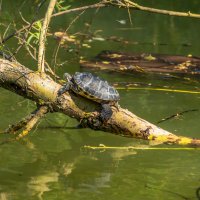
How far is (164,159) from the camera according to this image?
4750 millimetres

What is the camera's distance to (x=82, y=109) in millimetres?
4945

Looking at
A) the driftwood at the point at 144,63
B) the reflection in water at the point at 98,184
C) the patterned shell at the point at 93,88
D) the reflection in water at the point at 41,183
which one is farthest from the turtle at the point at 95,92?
the driftwood at the point at 144,63

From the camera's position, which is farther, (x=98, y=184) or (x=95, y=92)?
(x=95, y=92)

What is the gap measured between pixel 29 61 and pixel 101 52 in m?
1.17

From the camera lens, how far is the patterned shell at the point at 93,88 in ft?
16.2

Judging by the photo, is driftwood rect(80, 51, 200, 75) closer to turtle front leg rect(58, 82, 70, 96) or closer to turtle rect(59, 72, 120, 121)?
turtle rect(59, 72, 120, 121)

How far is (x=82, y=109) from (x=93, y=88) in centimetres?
22

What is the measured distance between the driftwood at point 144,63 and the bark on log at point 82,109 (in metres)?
2.65

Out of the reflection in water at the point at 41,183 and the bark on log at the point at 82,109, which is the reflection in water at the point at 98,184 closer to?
the reflection in water at the point at 41,183

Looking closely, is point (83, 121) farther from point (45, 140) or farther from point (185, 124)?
point (185, 124)

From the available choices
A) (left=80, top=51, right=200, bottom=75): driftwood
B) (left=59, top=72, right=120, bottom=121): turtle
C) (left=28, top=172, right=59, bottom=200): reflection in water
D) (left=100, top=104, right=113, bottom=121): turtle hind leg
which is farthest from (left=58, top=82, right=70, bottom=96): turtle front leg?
(left=80, top=51, right=200, bottom=75): driftwood

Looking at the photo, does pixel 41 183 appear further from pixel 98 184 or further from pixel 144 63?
pixel 144 63

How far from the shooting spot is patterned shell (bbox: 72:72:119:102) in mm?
4938

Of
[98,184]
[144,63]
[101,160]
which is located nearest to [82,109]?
[101,160]
